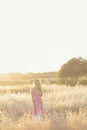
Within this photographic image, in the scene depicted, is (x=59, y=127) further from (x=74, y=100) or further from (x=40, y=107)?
(x=74, y=100)

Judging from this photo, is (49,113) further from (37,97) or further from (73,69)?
(73,69)

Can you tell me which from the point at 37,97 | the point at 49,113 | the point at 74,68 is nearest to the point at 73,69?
the point at 74,68

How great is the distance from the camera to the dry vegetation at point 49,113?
1123 cm

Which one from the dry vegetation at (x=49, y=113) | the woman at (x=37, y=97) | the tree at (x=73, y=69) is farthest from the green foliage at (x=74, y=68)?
the woman at (x=37, y=97)

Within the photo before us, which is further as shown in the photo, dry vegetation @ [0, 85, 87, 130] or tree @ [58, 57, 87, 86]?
tree @ [58, 57, 87, 86]

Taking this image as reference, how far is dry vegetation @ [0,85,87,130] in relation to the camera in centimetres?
1123

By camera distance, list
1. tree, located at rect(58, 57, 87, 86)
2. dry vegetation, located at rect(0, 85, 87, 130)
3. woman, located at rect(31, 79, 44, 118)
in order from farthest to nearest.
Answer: tree, located at rect(58, 57, 87, 86) → woman, located at rect(31, 79, 44, 118) → dry vegetation, located at rect(0, 85, 87, 130)

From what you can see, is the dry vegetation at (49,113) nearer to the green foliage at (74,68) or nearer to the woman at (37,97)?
the woman at (37,97)

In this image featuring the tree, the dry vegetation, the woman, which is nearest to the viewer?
the dry vegetation

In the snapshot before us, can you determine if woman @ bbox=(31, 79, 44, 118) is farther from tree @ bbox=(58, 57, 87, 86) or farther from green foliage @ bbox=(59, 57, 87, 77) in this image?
green foliage @ bbox=(59, 57, 87, 77)

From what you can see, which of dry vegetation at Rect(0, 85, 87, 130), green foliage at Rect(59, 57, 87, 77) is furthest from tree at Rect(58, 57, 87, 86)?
dry vegetation at Rect(0, 85, 87, 130)

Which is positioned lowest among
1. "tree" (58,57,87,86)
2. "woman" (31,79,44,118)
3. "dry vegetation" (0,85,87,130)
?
"dry vegetation" (0,85,87,130)

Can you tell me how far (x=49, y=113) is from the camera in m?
16.2

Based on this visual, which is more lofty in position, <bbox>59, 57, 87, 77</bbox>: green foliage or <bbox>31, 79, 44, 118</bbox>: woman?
<bbox>59, 57, 87, 77</bbox>: green foliage
